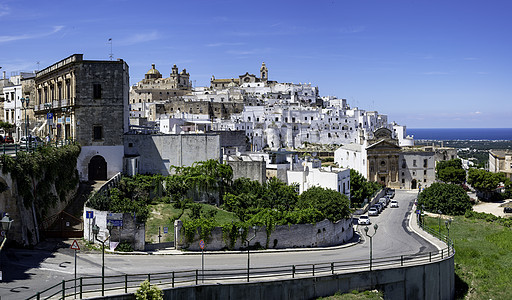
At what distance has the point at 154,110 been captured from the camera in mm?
116125

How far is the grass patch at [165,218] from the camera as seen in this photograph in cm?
2696

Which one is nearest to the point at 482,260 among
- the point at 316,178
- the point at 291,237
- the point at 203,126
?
the point at 291,237

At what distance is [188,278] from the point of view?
20438 mm

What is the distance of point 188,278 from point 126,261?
3320mm

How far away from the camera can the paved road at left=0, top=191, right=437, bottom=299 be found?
694 inches

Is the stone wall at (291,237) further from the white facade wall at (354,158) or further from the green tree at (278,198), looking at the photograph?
the white facade wall at (354,158)

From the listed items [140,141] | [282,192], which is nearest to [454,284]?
[282,192]

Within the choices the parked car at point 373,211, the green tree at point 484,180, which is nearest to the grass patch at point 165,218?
the parked car at point 373,211

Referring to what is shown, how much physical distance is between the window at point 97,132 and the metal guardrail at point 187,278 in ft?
56.9

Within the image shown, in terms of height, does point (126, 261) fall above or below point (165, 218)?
below

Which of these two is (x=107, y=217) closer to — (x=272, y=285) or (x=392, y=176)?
(x=272, y=285)

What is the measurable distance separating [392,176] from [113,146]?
184ft

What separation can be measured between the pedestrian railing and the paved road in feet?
2.75

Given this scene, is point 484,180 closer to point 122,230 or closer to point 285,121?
point 285,121
